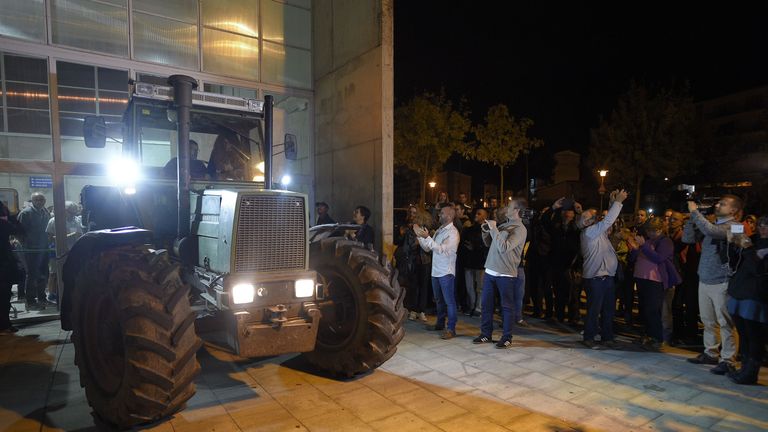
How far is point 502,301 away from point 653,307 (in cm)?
202

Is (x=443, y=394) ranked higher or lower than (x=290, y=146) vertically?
lower

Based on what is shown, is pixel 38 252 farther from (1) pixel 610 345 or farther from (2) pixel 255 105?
(1) pixel 610 345

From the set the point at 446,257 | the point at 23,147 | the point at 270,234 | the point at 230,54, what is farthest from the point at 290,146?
the point at 23,147

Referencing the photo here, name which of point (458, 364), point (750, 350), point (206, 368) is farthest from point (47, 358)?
point (750, 350)

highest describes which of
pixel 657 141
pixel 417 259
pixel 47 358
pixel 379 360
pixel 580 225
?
pixel 657 141

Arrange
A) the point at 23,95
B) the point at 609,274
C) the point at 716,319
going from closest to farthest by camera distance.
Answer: the point at 716,319 → the point at 609,274 → the point at 23,95

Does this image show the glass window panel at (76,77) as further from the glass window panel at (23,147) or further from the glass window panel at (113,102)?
the glass window panel at (23,147)

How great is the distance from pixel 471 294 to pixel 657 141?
24.8 metres

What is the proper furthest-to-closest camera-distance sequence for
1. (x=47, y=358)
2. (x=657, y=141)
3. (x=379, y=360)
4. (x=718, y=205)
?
(x=657, y=141) → (x=47, y=358) → (x=718, y=205) → (x=379, y=360)

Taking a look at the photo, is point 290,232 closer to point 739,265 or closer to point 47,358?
point 47,358

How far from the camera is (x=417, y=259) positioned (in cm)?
777

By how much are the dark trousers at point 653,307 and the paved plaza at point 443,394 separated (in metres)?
0.27

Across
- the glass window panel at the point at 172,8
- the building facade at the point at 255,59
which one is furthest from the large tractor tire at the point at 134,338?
the glass window panel at the point at 172,8

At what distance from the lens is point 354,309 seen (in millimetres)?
4812
